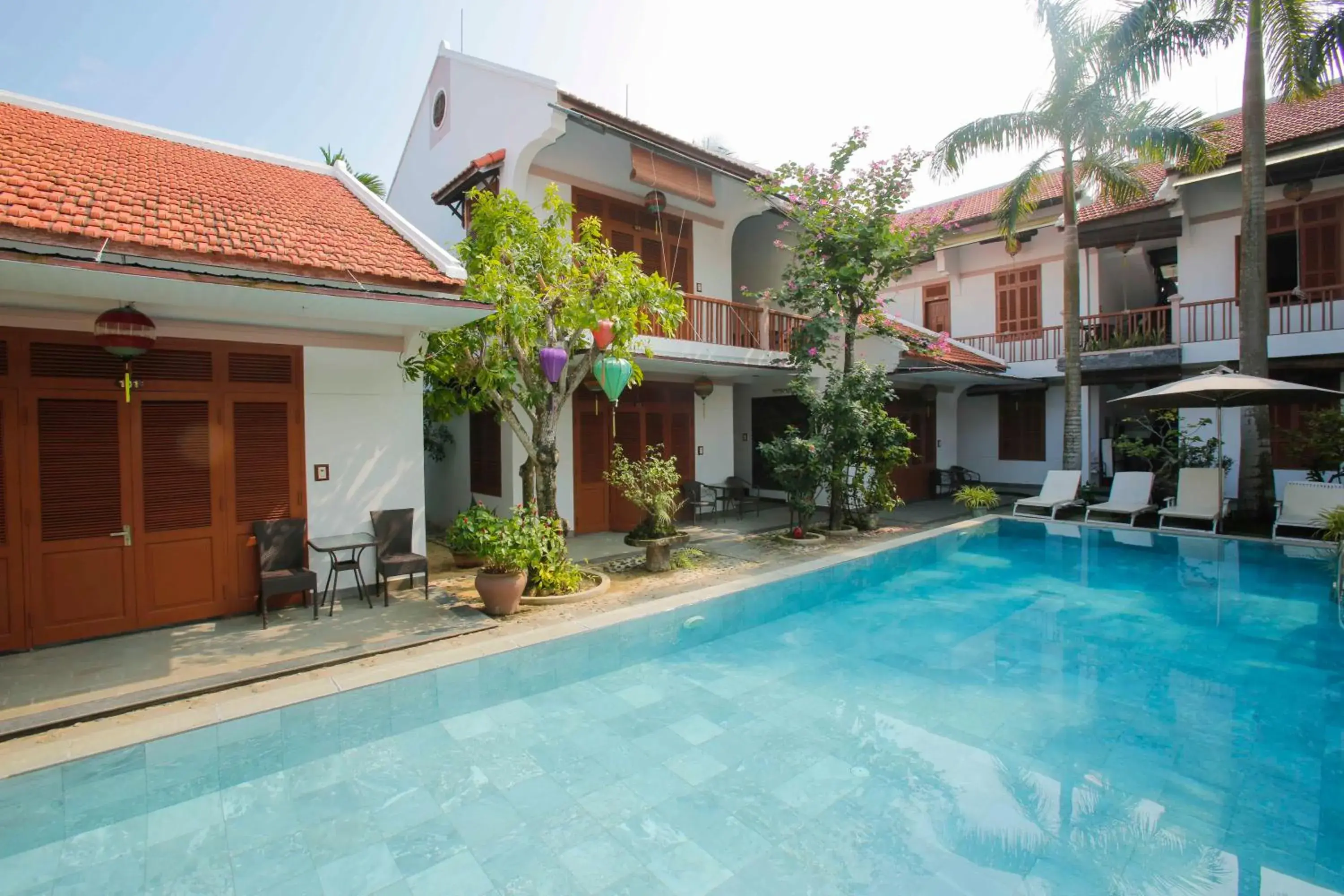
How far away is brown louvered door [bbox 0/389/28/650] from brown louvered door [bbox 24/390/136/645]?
0.07 metres

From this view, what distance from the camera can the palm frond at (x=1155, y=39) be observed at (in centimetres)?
1236

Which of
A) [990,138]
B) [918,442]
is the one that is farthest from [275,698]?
[990,138]

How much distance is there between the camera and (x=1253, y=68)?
11828mm

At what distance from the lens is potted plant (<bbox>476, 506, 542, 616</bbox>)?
23.7 ft

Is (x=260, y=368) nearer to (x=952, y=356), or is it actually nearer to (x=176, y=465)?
(x=176, y=465)

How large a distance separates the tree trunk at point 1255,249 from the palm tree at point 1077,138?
5.16 ft

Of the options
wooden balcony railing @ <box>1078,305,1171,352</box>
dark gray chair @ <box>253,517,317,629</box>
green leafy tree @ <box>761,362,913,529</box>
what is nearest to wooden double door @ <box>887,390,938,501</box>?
wooden balcony railing @ <box>1078,305,1171,352</box>

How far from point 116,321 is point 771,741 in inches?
273

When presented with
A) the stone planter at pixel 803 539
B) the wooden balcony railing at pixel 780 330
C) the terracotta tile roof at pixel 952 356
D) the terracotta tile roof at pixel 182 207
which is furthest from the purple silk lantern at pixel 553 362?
the terracotta tile roof at pixel 952 356

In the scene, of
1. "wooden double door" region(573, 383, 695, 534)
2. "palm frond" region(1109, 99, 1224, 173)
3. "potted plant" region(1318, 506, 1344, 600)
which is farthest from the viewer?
"palm frond" region(1109, 99, 1224, 173)

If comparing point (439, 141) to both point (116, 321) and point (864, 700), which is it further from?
point (864, 700)

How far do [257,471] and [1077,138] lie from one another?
16.8 meters

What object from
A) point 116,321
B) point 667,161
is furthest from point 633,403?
point 116,321

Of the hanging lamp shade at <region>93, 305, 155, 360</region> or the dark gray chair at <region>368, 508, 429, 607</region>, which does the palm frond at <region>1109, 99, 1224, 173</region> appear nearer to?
the dark gray chair at <region>368, 508, 429, 607</region>
